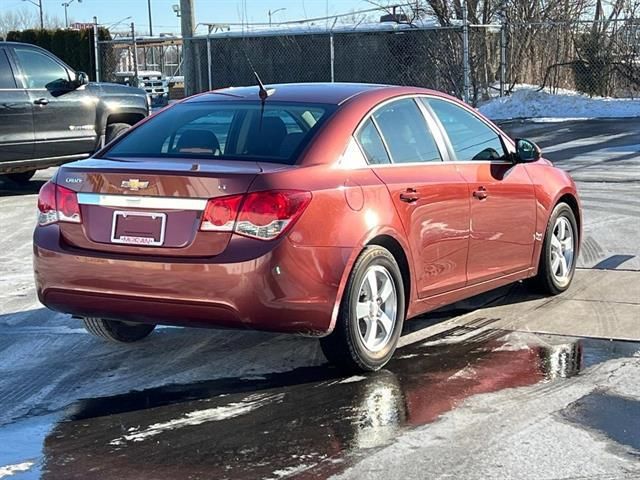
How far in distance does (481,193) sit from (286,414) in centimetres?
221

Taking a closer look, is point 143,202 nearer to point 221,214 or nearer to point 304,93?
point 221,214

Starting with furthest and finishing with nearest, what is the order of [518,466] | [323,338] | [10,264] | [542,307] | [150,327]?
[10,264] → [542,307] → [150,327] → [323,338] → [518,466]

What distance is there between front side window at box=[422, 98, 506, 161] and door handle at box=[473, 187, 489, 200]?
0.74 feet

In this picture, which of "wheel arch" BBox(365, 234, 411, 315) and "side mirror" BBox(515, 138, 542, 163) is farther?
"side mirror" BBox(515, 138, 542, 163)

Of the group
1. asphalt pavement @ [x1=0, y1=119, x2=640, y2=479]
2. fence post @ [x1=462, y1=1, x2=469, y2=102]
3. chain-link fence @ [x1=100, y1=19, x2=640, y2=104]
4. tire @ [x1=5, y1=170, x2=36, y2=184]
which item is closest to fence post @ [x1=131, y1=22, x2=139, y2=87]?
chain-link fence @ [x1=100, y1=19, x2=640, y2=104]

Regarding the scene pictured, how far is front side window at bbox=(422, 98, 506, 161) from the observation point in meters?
6.50

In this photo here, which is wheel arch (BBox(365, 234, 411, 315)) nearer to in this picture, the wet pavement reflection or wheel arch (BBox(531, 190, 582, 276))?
the wet pavement reflection

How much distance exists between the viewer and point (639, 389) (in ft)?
17.0

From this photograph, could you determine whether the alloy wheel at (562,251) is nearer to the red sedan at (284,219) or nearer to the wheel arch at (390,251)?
the red sedan at (284,219)

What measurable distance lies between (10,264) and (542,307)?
14.7 feet

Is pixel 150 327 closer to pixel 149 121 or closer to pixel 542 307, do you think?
pixel 149 121

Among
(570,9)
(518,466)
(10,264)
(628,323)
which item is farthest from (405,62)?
(518,466)

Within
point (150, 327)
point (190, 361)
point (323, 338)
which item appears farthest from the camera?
point (150, 327)

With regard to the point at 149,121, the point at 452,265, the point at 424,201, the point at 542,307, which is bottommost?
the point at 542,307
